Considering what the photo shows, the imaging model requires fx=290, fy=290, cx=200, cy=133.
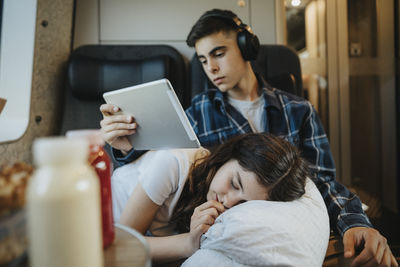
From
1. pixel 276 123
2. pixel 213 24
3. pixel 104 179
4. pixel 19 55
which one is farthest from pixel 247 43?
pixel 19 55

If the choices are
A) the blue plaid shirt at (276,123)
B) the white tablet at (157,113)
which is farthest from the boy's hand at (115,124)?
the blue plaid shirt at (276,123)

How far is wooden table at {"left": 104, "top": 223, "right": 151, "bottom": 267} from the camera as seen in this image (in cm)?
43

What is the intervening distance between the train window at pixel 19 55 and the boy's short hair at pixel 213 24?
32.7 inches

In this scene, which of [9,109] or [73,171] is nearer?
[73,171]

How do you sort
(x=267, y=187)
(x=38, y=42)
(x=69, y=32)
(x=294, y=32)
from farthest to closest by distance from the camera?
(x=294, y=32)
(x=69, y=32)
(x=38, y=42)
(x=267, y=187)

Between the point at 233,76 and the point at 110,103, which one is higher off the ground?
the point at 233,76

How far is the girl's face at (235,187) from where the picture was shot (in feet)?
2.78

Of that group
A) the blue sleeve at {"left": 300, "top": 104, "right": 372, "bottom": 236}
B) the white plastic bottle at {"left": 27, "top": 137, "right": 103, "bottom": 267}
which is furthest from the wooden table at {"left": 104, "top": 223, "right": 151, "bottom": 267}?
the blue sleeve at {"left": 300, "top": 104, "right": 372, "bottom": 236}

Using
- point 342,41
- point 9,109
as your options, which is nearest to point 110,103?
point 9,109

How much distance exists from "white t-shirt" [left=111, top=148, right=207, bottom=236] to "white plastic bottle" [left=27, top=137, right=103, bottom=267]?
1.96 ft

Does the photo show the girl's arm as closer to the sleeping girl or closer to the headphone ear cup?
the sleeping girl

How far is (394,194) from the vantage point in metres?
1.96

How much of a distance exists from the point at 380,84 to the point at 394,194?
75 cm

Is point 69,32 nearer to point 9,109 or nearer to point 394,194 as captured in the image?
point 9,109
